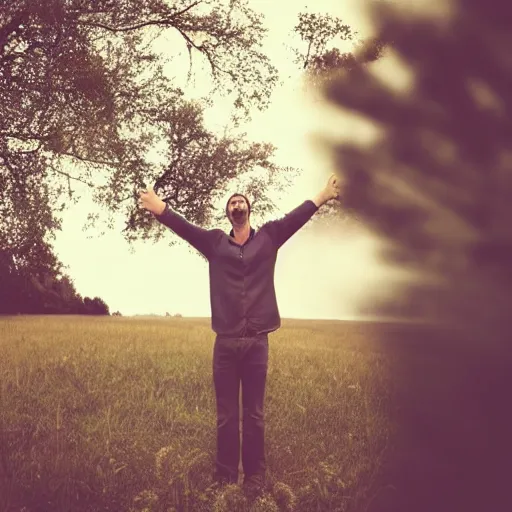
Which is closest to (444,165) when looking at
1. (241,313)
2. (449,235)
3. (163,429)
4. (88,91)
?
(449,235)

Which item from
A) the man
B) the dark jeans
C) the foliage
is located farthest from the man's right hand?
the foliage

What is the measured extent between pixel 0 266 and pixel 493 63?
22.8 metres

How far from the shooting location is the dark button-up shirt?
4.63 meters

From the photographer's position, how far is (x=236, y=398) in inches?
188

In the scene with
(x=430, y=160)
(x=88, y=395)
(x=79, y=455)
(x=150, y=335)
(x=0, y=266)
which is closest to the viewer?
(x=430, y=160)

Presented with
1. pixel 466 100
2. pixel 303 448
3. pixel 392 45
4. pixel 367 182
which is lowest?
pixel 303 448

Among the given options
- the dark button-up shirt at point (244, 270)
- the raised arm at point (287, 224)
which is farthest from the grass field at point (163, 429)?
the raised arm at point (287, 224)

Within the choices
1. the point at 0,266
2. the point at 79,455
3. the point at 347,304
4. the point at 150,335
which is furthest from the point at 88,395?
the point at 0,266

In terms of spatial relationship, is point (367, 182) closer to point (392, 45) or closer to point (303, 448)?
point (392, 45)

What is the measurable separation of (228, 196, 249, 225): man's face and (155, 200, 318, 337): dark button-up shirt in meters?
0.14

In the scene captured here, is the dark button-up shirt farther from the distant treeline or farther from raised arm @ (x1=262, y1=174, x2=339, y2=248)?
the distant treeline

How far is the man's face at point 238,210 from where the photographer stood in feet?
16.2

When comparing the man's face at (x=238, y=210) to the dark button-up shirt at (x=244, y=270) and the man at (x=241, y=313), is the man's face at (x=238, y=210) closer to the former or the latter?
the man at (x=241, y=313)

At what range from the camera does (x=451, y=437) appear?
0.92 m
